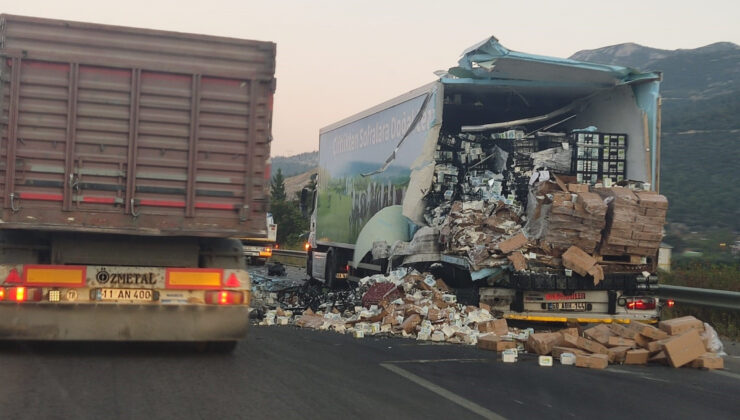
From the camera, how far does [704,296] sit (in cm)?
1205

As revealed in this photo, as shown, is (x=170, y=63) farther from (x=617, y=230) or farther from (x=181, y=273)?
(x=617, y=230)

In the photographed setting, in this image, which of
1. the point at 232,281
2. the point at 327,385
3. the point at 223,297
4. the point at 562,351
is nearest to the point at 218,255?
the point at 232,281

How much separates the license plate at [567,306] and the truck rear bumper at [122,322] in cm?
449

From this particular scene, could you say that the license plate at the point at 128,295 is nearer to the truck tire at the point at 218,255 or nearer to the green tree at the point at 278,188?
the truck tire at the point at 218,255

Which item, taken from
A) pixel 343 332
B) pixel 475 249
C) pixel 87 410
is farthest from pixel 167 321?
pixel 475 249

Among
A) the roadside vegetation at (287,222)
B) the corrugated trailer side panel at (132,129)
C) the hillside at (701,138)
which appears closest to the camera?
the corrugated trailer side panel at (132,129)

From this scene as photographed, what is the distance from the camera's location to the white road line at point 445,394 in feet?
20.8

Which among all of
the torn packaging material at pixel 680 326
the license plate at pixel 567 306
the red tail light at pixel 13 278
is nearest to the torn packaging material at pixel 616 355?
the torn packaging material at pixel 680 326

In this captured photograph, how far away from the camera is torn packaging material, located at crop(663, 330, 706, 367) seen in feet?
29.9

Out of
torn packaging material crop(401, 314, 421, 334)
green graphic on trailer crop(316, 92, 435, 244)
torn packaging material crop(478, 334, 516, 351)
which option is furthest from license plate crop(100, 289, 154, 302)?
green graphic on trailer crop(316, 92, 435, 244)

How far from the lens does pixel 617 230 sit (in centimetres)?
1110

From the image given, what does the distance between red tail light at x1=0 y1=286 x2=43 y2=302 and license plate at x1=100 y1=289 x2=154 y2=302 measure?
562mm

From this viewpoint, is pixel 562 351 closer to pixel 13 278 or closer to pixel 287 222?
pixel 13 278

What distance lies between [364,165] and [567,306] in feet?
22.2
